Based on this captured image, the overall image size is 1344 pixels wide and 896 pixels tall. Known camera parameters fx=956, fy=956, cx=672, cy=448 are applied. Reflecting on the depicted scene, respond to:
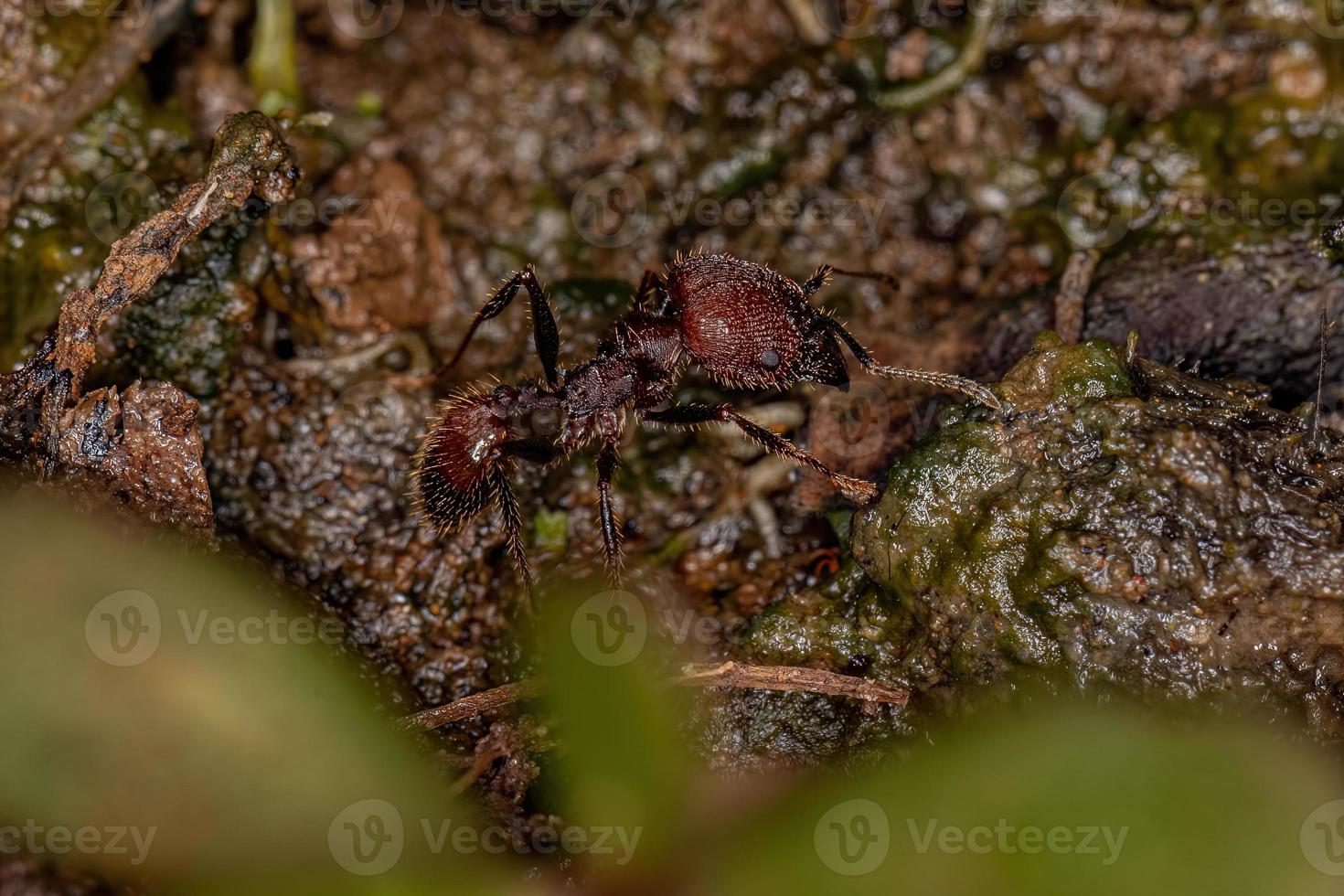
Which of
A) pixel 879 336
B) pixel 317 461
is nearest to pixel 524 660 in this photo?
pixel 317 461

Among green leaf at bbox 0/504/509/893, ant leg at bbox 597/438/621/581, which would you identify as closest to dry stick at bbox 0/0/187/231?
green leaf at bbox 0/504/509/893

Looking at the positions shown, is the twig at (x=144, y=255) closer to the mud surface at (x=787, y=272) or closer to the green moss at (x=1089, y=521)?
the mud surface at (x=787, y=272)

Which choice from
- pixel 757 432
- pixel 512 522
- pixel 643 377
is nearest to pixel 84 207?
pixel 512 522

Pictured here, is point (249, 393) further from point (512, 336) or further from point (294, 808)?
point (294, 808)

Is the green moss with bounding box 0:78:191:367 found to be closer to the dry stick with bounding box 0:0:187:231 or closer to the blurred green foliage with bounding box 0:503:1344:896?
the dry stick with bounding box 0:0:187:231

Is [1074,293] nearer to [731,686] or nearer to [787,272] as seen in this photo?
[787,272]

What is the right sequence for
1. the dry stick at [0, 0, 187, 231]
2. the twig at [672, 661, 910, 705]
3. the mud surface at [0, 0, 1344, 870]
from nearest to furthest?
the mud surface at [0, 0, 1344, 870]
the twig at [672, 661, 910, 705]
the dry stick at [0, 0, 187, 231]
